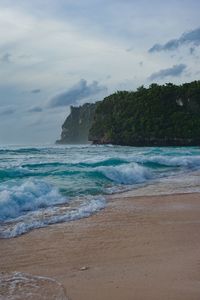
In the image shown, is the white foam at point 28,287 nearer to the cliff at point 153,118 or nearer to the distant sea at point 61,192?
the distant sea at point 61,192

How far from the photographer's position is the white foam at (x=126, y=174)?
54.7 feet

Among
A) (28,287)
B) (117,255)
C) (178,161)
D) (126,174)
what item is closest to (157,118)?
(178,161)

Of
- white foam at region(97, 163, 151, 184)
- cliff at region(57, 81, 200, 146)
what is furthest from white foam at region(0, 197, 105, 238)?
cliff at region(57, 81, 200, 146)

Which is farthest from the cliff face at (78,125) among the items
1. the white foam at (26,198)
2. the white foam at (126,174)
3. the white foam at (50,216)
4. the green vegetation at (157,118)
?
the white foam at (50,216)

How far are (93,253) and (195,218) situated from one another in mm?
3137

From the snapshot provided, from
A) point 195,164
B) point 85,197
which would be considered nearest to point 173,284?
point 85,197

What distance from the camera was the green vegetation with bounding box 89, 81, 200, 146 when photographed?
8138 centimetres

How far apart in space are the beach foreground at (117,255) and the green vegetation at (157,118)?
241 ft

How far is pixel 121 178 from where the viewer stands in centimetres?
1683

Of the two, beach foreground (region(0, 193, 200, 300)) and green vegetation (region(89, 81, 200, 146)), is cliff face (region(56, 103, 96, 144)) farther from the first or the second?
beach foreground (region(0, 193, 200, 300))

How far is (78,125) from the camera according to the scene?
16225 cm

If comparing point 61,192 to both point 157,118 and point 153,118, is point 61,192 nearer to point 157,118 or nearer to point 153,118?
point 157,118

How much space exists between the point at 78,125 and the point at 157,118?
80084 millimetres

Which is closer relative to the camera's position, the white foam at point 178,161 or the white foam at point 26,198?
the white foam at point 26,198
